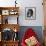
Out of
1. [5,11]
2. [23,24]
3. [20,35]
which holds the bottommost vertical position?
[20,35]

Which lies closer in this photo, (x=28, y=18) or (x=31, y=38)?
(x=31, y=38)

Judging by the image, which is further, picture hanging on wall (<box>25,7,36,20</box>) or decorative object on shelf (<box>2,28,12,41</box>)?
picture hanging on wall (<box>25,7,36,20</box>)

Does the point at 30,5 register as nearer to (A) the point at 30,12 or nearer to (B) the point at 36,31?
(A) the point at 30,12

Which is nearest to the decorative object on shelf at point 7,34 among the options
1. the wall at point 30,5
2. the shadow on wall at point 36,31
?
the shadow on wall at point 36,31

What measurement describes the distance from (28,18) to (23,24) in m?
0.29

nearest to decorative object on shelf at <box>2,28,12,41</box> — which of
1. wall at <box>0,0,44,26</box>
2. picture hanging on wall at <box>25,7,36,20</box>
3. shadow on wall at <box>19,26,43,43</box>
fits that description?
shadow on wall at <box>19,26,43,43</box>

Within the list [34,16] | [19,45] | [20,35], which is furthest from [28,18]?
[19,45]

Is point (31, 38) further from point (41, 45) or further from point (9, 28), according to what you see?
point (9, 28)

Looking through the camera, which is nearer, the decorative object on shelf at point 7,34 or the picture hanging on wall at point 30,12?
the decorative object on shelf at point 7,34

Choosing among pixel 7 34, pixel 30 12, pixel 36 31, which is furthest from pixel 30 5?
pixel 7 34

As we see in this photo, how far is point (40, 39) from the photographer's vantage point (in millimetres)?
5828

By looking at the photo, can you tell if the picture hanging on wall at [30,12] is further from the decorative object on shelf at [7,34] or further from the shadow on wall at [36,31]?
the decorative object on shelf at [7,34]

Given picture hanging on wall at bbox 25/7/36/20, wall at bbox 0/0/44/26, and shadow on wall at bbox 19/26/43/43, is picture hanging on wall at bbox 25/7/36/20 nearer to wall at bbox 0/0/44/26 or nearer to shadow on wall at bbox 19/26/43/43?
→ wall at bbox 0/0/44/26

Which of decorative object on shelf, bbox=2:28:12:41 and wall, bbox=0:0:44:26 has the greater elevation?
wall, bbox=0:0:44:26
